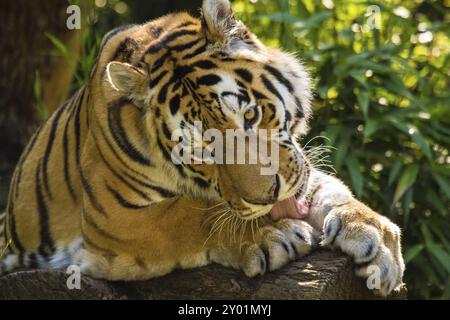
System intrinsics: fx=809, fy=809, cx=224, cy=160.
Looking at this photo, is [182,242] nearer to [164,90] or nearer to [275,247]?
[275,247]

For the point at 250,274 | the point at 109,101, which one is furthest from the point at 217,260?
the point at 109,101

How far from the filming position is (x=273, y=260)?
307cm

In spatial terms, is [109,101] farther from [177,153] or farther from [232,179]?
[232,179]

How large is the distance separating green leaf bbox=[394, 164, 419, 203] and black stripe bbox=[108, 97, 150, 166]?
79.5 inches

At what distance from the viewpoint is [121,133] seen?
3.21 m

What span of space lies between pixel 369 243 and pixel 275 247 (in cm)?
35

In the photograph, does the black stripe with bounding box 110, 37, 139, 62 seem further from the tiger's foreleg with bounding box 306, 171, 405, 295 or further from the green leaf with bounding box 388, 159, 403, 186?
the green leaf with bounding box 388, 159, 403, 186

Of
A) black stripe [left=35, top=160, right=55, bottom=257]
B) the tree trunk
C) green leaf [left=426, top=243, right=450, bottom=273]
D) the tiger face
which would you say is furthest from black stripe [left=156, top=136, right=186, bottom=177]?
the tree trunk

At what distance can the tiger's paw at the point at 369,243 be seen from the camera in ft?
9.92

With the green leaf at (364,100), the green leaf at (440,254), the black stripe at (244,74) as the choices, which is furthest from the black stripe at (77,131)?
the green leaf at (440,254)

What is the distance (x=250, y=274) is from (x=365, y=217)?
496 mm

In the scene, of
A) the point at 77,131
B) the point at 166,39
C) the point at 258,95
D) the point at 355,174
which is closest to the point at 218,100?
the point at 258,95

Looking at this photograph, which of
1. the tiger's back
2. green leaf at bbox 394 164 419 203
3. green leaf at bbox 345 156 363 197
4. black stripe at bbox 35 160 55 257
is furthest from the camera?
green leaf at bbox 394 164 419 203

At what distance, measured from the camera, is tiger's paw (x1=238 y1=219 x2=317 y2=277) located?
3.07 metres
